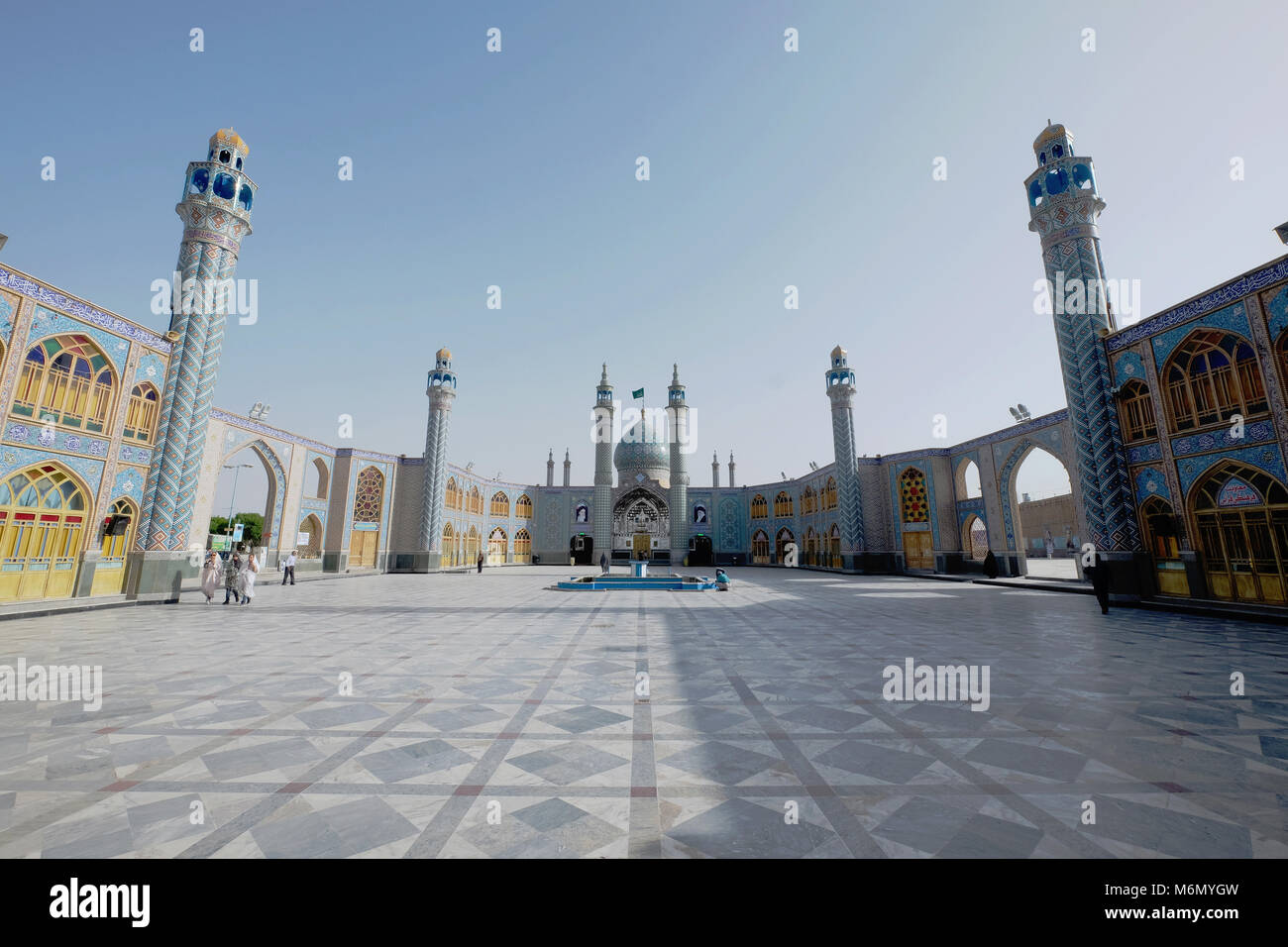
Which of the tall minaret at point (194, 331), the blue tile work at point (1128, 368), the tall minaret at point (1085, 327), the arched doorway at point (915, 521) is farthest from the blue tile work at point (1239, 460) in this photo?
the tall minaret at point (194, 331)

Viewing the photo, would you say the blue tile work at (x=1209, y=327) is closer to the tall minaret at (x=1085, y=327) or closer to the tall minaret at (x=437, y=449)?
the tall minaret at (x=1085, y=327)

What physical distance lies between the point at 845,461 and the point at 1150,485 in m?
12.1

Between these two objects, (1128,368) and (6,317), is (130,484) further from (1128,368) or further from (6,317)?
(1128,368)

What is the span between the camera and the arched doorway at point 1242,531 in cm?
848

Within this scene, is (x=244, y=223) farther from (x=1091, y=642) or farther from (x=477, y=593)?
(x=1091, y=642)

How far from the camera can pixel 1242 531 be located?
8945mm

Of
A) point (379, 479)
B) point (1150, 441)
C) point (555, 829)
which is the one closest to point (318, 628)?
point (555, 829)

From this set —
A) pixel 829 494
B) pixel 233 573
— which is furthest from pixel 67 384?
pixel 829 494

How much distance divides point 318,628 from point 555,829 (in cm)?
692

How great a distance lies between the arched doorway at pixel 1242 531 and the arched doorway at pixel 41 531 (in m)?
21.4

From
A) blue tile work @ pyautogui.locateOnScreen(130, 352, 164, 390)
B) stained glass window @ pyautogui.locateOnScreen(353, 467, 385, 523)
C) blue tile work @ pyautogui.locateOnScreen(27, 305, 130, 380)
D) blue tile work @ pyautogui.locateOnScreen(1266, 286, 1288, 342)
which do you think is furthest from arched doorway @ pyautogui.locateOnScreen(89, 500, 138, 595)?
blue tile work @ pyautogui.locateOnScreen(1266, 286, 1288, 342)

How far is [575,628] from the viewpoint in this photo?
7.65m
